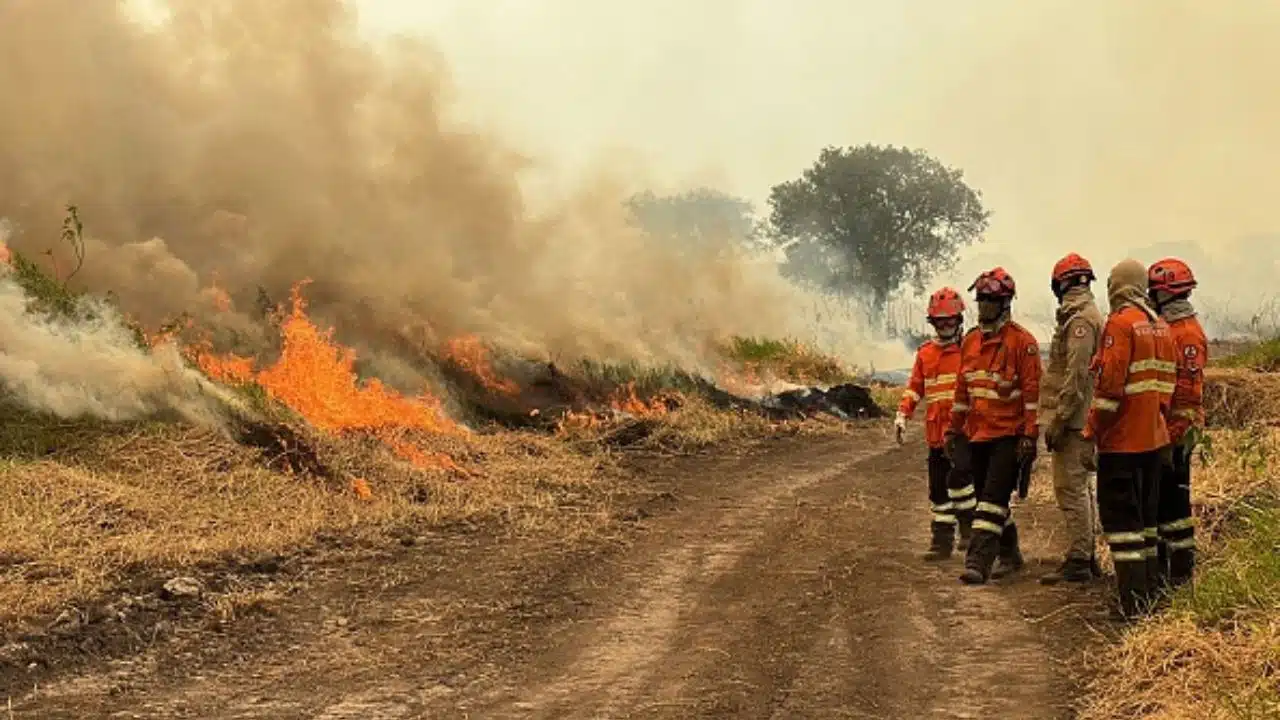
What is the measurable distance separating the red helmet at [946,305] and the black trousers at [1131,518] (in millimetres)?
2579

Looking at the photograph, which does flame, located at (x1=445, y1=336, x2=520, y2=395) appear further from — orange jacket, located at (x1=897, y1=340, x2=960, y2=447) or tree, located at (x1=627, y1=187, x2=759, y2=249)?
tree, located at (x1=627, y1=187, x2=759, y2=249)

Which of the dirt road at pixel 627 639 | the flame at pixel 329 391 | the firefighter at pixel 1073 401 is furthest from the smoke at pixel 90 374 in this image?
the firefighter at pixel 1073 401

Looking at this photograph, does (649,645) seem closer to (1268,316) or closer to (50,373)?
(50,373)

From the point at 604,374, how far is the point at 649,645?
1246 cm

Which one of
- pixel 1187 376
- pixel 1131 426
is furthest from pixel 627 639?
pixel 1187 376

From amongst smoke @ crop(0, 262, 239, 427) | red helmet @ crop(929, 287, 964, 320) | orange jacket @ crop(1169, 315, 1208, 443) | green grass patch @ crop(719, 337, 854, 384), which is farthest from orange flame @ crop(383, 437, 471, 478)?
green grass patch @ crop(719, 337, 854, 384)

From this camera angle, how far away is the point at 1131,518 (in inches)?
250

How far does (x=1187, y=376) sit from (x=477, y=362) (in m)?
11.4

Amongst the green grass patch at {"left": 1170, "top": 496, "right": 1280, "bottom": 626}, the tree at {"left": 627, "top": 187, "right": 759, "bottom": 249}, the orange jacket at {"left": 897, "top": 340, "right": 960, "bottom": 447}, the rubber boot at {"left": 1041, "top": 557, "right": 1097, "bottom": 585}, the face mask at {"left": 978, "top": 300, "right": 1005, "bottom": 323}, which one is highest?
the tree at {"left": 627, "top": 187, "right": 759, "bottom": 249}

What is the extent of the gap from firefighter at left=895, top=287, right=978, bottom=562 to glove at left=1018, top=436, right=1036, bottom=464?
2.72 ft

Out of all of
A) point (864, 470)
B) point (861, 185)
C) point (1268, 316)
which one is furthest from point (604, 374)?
point (861, 185)

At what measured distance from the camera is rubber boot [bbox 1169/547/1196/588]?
684 centimetres

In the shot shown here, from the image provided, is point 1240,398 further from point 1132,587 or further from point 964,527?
point 1132,587

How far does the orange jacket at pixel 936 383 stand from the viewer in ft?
29.5
